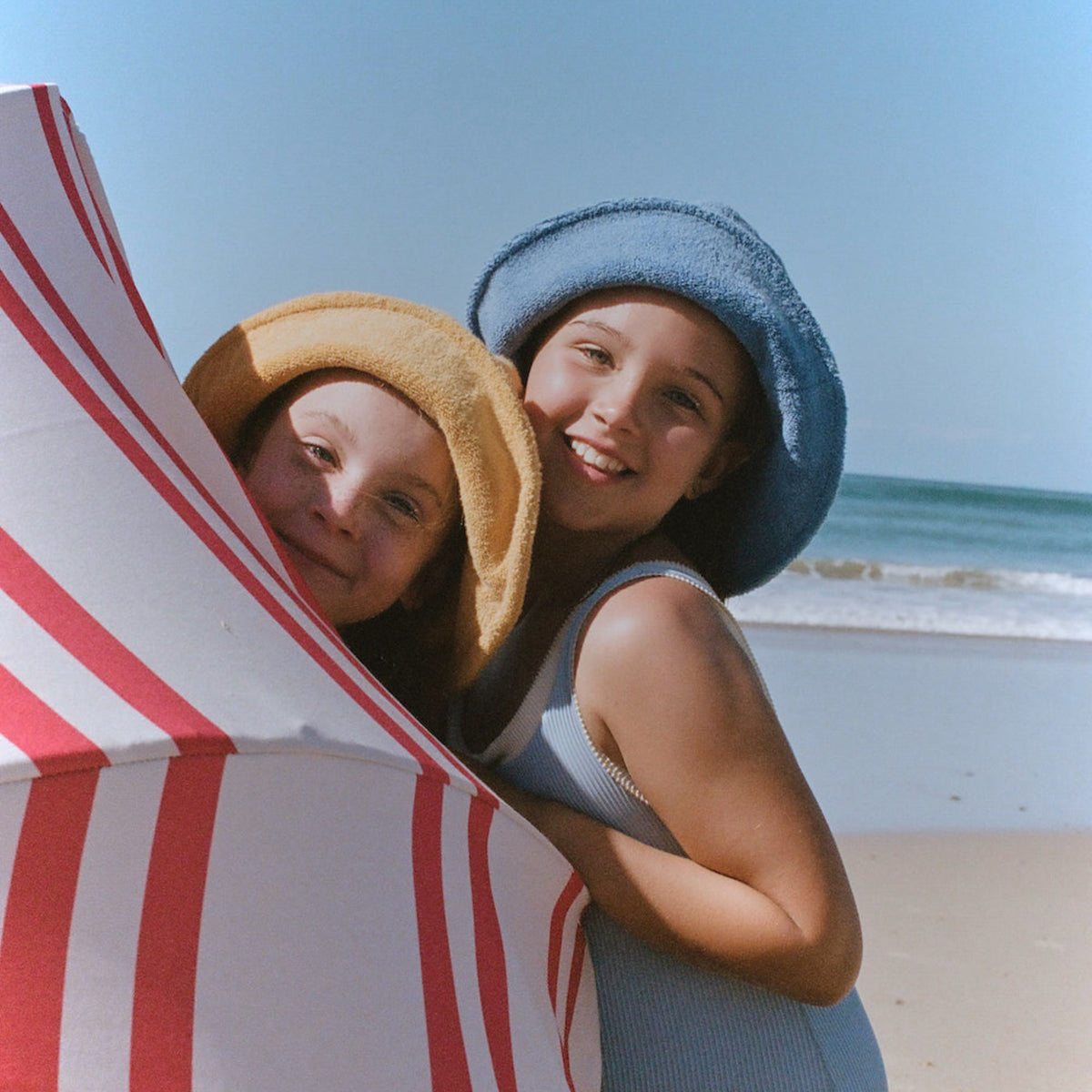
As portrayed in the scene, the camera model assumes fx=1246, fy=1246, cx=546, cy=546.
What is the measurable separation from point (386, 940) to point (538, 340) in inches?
52.9

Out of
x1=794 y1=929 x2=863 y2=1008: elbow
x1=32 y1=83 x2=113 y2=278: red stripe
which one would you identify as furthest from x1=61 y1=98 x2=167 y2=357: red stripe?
x1=794 y1=929 x2=863 y2=1008: elbow

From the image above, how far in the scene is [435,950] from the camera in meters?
1.11

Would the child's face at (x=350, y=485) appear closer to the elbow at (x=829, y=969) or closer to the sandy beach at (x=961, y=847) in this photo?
the elbow at (x=829, y=969)

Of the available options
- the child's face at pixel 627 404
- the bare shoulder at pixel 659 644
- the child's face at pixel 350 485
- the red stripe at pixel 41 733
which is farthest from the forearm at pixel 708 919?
the red stripe at pixel 41 733

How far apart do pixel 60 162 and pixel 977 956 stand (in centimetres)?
400

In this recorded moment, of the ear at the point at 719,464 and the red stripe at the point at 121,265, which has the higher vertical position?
the red stripe at the point at 121,265

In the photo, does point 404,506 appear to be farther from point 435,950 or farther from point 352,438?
point 435,950

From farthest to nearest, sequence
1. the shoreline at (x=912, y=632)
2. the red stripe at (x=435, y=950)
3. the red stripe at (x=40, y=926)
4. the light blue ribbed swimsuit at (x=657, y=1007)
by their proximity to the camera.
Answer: the shoreline at (x=912, y=632) → the light blue ribbed swimsuit at (x=657, y=1007) → the red stripe at (x=435, y=950) → the red stripe at (x=40, y=926)

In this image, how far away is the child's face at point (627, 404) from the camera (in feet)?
6.48

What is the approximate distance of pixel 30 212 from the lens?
4.14 feet

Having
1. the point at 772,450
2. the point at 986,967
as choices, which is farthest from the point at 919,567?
the point at 772,450

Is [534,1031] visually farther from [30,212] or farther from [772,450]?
[772,450]

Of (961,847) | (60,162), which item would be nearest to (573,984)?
(60,162)

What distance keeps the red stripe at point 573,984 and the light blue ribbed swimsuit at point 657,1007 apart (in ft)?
0.26
